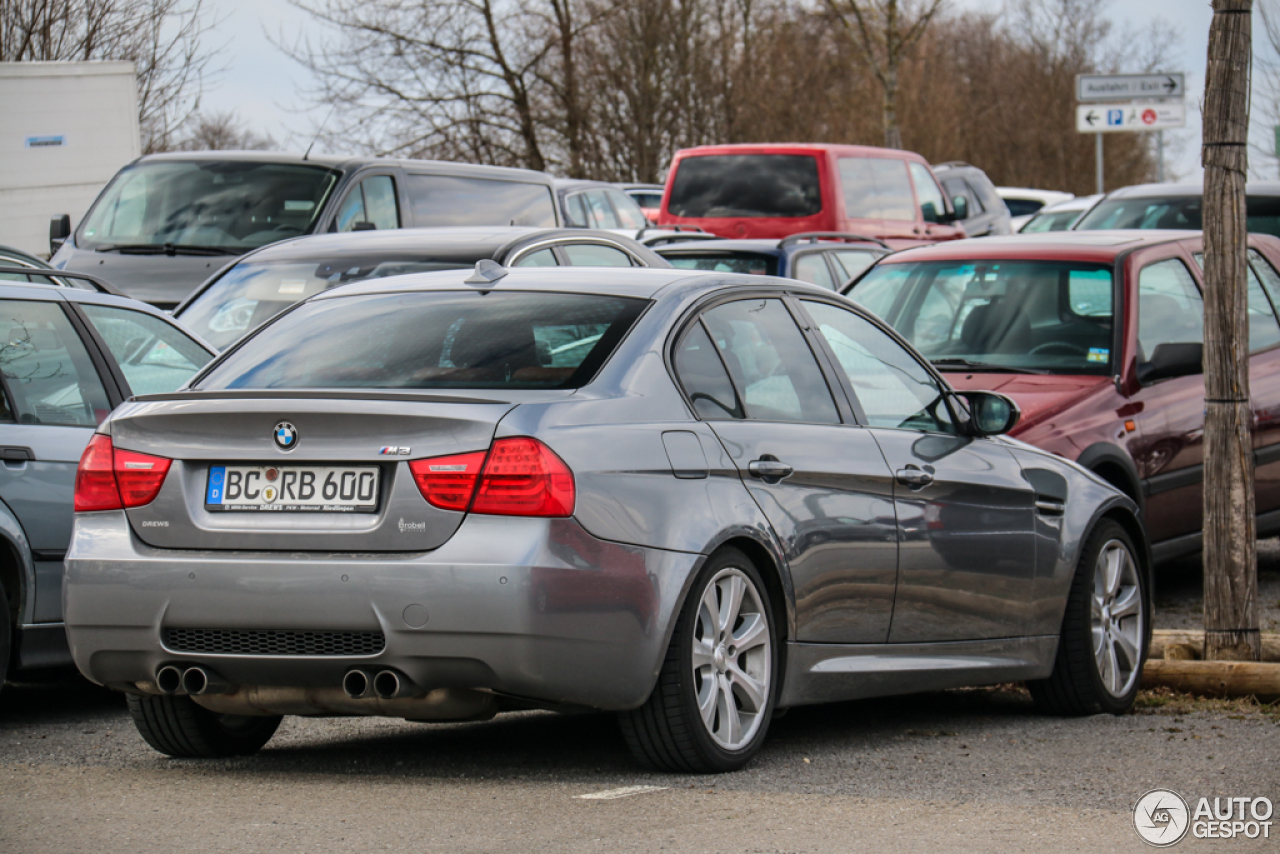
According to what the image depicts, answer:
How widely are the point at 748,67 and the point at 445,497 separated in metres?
41.1

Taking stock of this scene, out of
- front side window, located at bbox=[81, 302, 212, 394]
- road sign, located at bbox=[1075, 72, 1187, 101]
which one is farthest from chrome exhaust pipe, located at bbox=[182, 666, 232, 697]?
road sign, located at bbox=[1075, 72, 1187, 101]

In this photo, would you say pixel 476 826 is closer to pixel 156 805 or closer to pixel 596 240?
pixel 156 805

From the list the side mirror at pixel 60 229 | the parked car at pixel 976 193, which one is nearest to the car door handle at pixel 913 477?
the side mirror at pixel 60 229

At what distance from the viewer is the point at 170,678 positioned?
5.37 m

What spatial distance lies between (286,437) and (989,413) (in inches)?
114

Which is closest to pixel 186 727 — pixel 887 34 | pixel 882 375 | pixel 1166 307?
Result: pixel 882 375

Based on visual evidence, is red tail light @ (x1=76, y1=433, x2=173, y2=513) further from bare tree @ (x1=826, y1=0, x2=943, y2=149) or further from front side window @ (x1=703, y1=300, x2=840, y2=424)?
bare tree @ (x1=826, y1=0, x2=943, y2=149)

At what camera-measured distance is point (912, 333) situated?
10203mm

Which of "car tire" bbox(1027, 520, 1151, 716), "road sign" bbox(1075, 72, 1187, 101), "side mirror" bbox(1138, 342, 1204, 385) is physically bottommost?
"car tire" bbox(1027, 520, 1151, 716)

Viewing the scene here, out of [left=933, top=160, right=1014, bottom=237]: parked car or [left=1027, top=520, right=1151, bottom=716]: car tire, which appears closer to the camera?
[left=1027, top=520, right=1151, bottom=716]: car tire

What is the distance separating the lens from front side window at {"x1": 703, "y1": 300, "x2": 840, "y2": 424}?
6.00m

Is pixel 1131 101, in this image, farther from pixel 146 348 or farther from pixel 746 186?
pixel 146 348

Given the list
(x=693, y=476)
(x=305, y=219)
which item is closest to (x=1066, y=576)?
(x=693, y=476)
